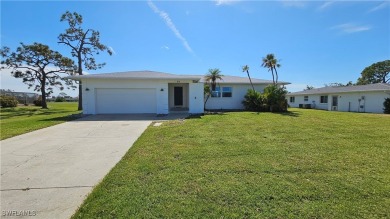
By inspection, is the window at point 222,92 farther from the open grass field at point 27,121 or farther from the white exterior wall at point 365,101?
the white exterior wall at point 365,101

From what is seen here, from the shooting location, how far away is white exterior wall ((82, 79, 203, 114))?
51.9ft

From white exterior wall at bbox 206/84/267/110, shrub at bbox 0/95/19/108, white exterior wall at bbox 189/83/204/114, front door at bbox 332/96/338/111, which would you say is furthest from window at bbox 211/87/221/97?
shrub at bbox 0/95/19/108

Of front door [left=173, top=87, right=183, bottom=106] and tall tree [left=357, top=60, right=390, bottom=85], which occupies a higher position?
tall tree [left=357, top=60, right=390, bottom=85]

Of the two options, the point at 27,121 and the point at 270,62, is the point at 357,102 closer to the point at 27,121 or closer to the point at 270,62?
the point at 270,62

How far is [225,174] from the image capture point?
4.28 metres

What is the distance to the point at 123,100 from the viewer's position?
16297 millimetres

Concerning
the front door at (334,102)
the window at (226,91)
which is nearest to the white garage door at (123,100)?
the window at (226,91)

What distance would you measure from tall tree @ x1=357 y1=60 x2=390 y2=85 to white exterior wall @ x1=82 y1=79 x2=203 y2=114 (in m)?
52.9

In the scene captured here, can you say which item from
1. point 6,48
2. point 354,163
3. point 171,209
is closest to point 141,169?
point 171,209

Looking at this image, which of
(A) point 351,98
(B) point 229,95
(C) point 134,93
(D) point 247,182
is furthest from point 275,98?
(D) point 247,182

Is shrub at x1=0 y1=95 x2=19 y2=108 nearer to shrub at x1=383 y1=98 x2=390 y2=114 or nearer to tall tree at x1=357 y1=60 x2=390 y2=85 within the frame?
shrub at x1=383 y1=98 x2=390 y2=114

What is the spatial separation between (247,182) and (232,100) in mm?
17752

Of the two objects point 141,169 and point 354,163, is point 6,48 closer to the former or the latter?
point 141,169

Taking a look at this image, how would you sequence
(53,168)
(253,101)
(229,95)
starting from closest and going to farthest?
(53,168), (253,101), (229,95)
